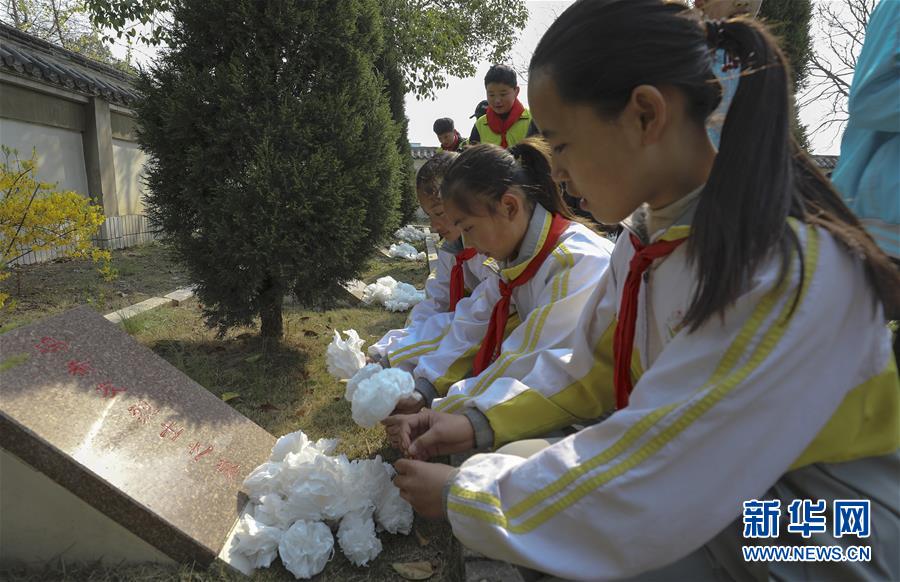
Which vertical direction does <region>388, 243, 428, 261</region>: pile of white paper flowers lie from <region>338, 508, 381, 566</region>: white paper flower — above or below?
below

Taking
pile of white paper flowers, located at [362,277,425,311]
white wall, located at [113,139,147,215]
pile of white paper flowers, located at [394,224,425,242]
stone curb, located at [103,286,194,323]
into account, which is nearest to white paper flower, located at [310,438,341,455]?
stone curb, located at [103,286,194,323]

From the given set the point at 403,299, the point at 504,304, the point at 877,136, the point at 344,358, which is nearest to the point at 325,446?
the point at 344,358

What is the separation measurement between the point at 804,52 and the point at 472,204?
11373 millimetres

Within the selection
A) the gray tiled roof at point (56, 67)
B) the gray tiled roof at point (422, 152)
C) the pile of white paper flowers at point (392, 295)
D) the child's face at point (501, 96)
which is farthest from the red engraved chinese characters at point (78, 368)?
the gray tiled roof at point (422, 152)

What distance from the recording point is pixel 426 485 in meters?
1.37

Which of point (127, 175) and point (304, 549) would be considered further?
point (127, 175)

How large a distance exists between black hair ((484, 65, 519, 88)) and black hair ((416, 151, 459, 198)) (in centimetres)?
186

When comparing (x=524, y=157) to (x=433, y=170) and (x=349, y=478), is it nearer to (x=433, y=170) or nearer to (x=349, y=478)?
(x=433, y=170)

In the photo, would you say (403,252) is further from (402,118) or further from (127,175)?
(127,175)

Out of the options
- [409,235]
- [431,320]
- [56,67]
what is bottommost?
[409,235]

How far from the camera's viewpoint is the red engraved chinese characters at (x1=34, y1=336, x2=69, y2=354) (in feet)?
6.59

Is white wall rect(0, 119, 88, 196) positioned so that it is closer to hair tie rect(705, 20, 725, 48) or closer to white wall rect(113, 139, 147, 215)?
white wall rect(113, 139, 147, 215)

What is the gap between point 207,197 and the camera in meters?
3.55

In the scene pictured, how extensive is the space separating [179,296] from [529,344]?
4.17 m
